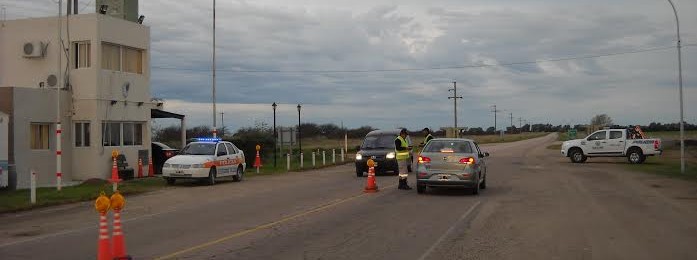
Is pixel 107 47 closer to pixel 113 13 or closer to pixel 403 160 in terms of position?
pixel 113 13

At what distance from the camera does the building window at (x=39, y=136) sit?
24641 mm

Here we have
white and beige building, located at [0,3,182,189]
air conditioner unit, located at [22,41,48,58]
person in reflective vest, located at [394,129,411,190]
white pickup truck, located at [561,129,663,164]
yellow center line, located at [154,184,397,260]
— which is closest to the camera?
yellow center line, located at [154,184,397,260]

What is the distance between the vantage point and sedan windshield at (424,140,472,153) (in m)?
18.4

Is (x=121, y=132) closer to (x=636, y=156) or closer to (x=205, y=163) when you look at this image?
(x=205, y=163)

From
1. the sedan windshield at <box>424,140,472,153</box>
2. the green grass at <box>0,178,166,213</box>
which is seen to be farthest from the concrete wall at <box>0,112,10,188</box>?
the sedan windshield at <box>424,140,472,153</box>

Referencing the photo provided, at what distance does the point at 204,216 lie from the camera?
47.2 feet

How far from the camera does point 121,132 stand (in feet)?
92.3

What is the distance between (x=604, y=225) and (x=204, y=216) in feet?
25.7

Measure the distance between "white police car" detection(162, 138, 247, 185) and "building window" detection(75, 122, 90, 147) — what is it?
14.6 ft

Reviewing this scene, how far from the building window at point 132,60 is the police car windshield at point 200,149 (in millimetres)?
5777

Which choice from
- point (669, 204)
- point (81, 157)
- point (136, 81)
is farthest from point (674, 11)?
point (81, 157)

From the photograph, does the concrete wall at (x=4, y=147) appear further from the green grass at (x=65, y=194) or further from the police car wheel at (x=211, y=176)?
the police car wheel at (x=211, y=176)

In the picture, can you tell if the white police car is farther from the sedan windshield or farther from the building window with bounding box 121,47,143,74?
the sedan windshield

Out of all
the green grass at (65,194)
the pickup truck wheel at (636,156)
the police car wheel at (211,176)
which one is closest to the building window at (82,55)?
the green grass at (65,194)
